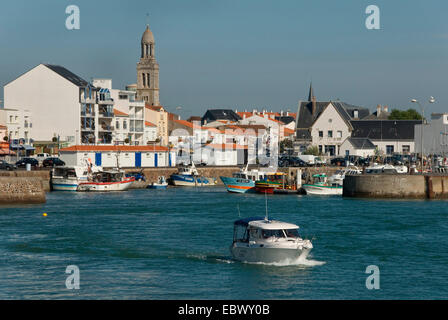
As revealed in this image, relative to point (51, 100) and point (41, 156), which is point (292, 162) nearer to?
point (51, 100)

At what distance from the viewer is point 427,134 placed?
12975 centimetres

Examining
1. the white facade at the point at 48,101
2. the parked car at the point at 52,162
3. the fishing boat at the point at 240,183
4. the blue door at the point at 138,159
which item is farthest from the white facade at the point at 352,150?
the parked car at the point at 52,162

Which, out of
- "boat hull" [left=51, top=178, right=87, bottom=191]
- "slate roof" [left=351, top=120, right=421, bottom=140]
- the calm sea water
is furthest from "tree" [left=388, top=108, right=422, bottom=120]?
the calm sea water

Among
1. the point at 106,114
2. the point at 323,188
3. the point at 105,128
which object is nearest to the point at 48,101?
the point at 106,114

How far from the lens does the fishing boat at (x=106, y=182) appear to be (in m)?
91.6

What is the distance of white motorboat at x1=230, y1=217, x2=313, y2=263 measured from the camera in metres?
39.2

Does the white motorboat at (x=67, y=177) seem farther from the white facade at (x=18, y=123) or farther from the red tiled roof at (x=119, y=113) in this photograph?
the red tiled roof at (x=119, y=113)

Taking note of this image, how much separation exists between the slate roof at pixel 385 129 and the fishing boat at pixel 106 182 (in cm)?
5790

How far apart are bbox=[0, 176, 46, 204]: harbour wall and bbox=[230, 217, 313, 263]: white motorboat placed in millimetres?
30746

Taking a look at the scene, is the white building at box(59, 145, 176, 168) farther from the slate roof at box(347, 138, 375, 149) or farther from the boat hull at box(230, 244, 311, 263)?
the boat hull at box(230, 244, 311, 263)

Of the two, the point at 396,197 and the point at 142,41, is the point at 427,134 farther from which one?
the point at 142,41
